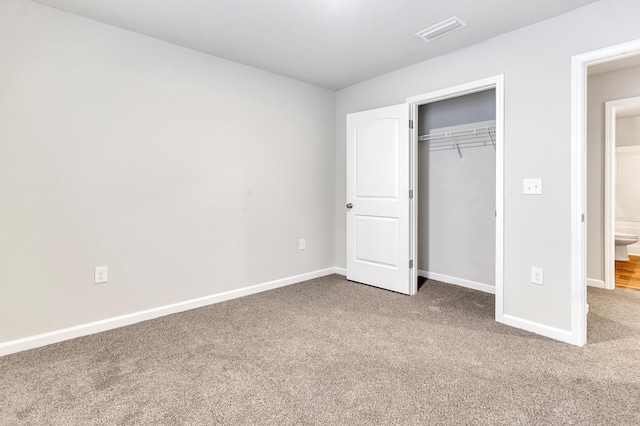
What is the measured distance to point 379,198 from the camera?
364 cm

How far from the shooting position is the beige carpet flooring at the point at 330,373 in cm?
158

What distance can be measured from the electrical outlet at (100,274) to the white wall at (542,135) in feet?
10.3

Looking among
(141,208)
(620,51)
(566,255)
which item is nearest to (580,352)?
(566,255)

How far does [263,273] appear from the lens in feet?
11.7

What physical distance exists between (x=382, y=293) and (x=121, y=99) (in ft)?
9.53

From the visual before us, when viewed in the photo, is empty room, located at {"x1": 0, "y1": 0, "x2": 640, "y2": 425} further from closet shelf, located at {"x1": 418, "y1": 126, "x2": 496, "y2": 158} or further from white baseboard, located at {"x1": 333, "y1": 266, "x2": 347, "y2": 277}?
white baseboard, located at {"x1": 333, "y1": 266, "x2": 347, "y2": 277}

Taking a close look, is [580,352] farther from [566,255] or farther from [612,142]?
[612,142]

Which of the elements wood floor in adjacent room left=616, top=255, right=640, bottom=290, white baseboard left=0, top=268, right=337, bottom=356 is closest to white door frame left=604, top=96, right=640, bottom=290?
wood floor in adjacent room left=616, top=255, right=640, bottom=290

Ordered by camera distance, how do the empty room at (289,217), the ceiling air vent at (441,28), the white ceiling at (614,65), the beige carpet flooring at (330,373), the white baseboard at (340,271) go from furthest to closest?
the white baseboard at (340,271), the white ceiling at (614,65), the ceiling air vent at (441,28), the empty room at (289,217), the beige carpet flooring at (330,373)

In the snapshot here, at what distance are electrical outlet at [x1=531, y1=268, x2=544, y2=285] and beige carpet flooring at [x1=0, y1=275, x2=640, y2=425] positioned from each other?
1.32 feet

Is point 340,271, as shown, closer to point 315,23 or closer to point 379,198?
point 379,198

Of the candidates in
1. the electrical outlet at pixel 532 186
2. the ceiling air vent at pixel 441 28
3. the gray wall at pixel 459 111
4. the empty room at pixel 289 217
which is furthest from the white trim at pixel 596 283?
the ceiling air vent at pixel 441 28

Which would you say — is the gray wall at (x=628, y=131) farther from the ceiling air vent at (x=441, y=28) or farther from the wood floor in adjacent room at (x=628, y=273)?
the ceiling air vent at (x=441, y=28)

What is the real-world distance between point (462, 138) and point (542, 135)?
1.22 meters
